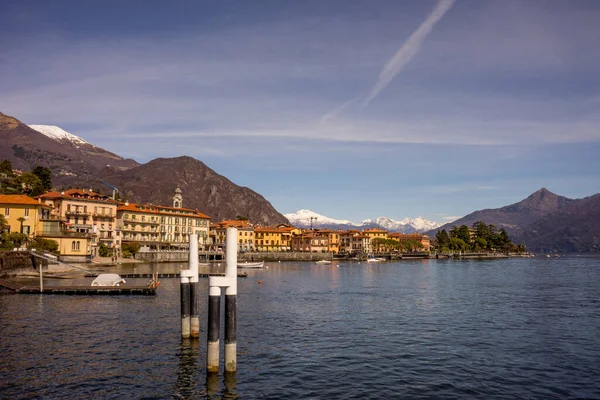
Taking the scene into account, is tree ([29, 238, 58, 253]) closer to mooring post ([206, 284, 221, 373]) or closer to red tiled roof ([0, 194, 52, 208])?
red tiled roof ([0, 194, 52, 208])

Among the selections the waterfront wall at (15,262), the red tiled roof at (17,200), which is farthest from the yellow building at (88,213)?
the waterfront wall at (15,262)

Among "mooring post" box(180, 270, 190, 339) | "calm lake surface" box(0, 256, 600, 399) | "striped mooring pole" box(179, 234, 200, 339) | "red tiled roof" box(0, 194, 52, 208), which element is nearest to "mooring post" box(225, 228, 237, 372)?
"calm lake surface" box(0, 256, 600, 399)

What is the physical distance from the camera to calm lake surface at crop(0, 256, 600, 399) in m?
25.2

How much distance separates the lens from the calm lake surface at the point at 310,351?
2517 centimetres

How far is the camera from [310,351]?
110 ft

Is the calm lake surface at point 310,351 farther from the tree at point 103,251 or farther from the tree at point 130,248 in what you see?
the tree at point 130,248

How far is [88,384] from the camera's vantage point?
25.5 meters

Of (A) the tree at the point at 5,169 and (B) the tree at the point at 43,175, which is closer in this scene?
(A) the tree at the point at 5,169

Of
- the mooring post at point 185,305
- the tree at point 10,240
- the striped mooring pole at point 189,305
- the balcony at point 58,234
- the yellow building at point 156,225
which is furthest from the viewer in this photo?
the yellow building at point 156,225

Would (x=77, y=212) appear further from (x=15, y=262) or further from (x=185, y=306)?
(x=185, y=306)

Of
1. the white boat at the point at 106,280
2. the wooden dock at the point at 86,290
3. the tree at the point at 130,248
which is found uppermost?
the tree at the point at 130,248

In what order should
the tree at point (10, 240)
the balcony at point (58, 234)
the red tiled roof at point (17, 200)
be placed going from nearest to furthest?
the tree at point (10, 240) < the red tiled roof at point (17, 200) < the balcony at point (58, 234)

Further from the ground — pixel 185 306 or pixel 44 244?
pixel 44 244

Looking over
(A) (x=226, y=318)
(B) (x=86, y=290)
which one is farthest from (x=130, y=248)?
(A) (x=226, y=318)
